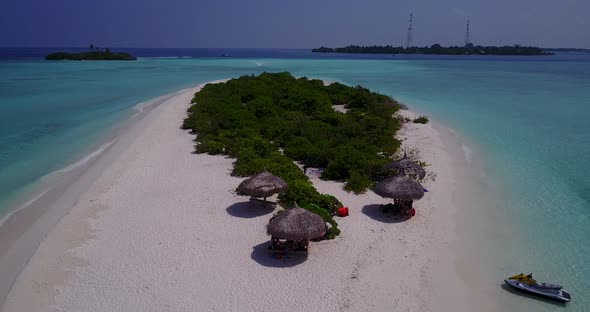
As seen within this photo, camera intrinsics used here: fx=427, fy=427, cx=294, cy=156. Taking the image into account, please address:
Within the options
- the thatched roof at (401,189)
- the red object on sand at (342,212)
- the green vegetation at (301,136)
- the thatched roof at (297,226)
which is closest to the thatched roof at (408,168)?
the green vegetation at (301,136)

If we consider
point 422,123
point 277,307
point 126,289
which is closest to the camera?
point 277,307

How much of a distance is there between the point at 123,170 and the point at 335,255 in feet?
32.9

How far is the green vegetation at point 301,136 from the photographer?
14594mm

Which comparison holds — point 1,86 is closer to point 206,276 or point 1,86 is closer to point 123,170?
point 123,170

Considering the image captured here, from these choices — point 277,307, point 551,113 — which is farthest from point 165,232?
point 551,113

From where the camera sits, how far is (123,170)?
16.6 metres

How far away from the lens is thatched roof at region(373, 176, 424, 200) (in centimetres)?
1204

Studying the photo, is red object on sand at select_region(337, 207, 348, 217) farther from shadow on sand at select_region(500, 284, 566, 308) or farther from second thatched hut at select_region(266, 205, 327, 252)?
shadow on sand at select_region(500, 284, 566, 308)

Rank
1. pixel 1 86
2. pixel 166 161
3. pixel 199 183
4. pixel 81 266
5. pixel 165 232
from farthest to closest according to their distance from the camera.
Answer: pixel 1 86 → pixel 166 161 → pixel 199 183 → pixel 165 232 → pixel 81 266

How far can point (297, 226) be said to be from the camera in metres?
10.0

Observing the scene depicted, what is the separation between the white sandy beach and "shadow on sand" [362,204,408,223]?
6cm

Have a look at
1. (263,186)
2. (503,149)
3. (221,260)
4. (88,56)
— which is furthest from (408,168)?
(88,56)

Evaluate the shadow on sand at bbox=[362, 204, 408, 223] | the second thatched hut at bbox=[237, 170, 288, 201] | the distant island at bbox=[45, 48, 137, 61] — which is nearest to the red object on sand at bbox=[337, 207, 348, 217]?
the shadow on sand at bbox=[362, 204, 408, 223]

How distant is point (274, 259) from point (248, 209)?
2947 millimetres
